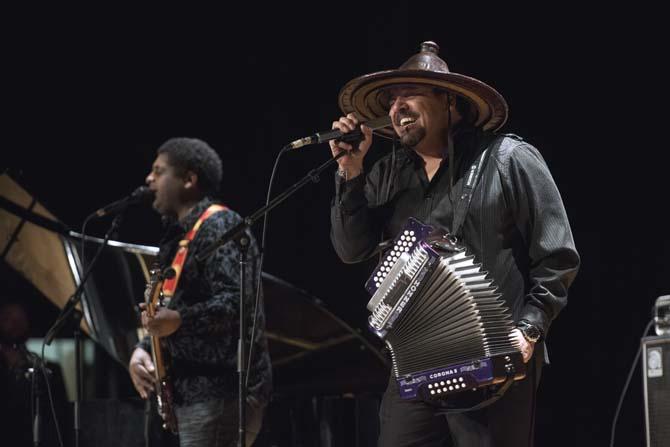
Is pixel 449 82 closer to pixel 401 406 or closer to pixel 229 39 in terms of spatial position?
pixel 401 406

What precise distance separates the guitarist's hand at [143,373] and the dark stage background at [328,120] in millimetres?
2028

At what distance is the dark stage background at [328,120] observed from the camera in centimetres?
536

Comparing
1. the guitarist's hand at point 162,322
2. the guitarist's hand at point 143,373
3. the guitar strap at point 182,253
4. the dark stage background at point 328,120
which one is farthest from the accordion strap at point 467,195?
the dark stage background at point 328,120

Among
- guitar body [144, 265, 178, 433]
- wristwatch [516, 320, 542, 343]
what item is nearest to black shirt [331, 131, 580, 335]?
wristwatch [516, 320, 542, 343]

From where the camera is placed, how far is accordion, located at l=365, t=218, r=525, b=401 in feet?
8.38

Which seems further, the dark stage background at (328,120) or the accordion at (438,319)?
the dark stage background at (328,120)

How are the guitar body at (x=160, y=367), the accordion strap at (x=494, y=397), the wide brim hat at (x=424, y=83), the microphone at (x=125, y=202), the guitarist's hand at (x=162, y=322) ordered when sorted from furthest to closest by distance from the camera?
the microphone at (x=125, y=202) → the guitar body at (x=160, y=367) → the guitarist's hand at (x=162, y=322) → the wide brim hat at (x=424, y=83) → the accordion strap at (x=494, y=397)

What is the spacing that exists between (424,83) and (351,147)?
327mm

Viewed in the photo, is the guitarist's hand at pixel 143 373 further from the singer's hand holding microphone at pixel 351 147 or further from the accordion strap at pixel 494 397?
the accordion strap at pixel 494 397

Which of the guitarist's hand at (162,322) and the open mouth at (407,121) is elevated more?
the open mouth at (407,121)

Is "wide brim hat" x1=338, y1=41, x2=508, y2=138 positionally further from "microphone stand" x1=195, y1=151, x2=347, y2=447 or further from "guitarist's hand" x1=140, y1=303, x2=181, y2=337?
"guitarist's hand" x1=140, y1=303, x2=181, y2=337

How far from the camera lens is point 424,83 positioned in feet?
9.82

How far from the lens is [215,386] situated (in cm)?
371

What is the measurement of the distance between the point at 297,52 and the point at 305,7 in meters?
0.33
